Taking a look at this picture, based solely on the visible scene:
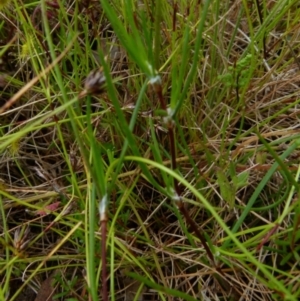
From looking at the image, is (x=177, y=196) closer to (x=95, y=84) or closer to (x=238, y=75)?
(x=95, y=84)

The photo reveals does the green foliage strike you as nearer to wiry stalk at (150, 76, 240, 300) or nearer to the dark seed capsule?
wiry stalk at (150, 76, 240, 300)

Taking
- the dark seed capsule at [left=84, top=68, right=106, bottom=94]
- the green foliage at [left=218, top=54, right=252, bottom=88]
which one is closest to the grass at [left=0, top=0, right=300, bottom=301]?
the green foliage at [left=218, top=54, right=252, bottom=88]

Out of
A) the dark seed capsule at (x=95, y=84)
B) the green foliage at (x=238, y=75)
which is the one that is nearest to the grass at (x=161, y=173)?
the green foliage at (x=238, y=75)

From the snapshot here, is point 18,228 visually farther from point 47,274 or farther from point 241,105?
point 241,105

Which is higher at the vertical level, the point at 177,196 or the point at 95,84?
the point at 95,84

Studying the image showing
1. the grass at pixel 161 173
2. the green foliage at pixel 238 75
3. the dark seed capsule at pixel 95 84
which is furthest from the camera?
the green foliage at pixel 238 75

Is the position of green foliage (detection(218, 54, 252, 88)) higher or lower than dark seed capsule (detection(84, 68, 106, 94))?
lower

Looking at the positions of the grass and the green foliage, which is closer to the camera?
the grass

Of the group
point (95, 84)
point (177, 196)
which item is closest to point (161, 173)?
point (177, 196)

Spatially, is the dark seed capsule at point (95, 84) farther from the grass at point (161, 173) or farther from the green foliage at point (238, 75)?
the green foliage at point (238, 75)
